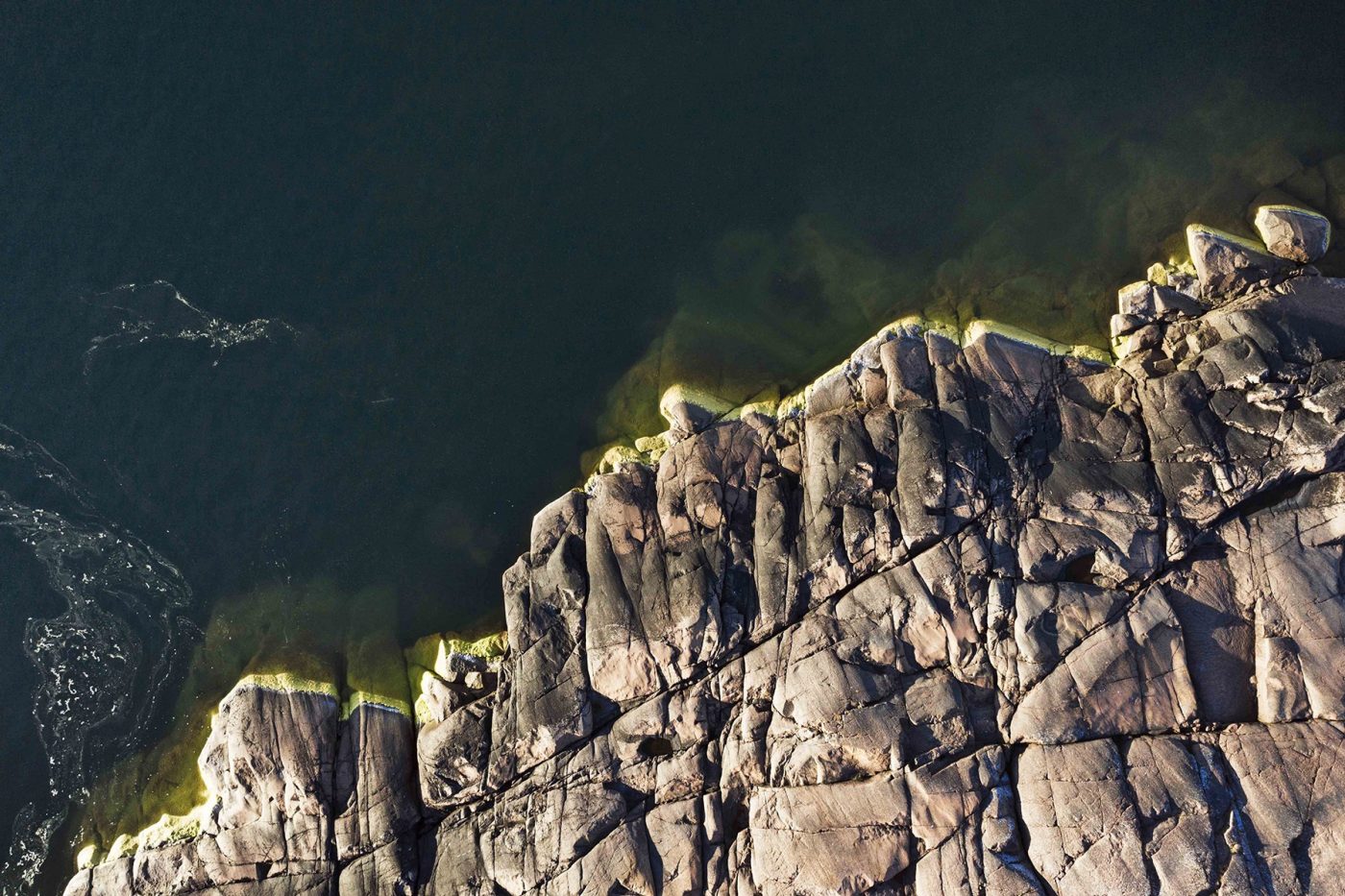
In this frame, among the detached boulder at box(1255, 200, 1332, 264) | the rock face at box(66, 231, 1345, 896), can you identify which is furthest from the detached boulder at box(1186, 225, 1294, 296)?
the detached boulder at box(1255, 200, 1332, 264)

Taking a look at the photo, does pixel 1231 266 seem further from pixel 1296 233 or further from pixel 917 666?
pixel 917 666

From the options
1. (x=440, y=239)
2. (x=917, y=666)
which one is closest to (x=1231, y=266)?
(x=917, y=666)

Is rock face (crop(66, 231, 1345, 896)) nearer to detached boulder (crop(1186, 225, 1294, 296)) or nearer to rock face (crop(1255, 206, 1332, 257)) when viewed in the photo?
detached boulder (crop(1186, 225, 1294, 296))

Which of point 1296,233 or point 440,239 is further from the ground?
point 440,239

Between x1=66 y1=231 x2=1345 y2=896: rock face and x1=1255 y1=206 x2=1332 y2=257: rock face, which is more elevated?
x1=1255 y1=206 x2=1332 y2=257: rock face

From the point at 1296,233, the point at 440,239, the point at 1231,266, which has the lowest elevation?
the point at 1231,266

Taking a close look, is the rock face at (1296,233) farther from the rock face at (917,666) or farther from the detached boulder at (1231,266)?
the rock face at (917,666)
